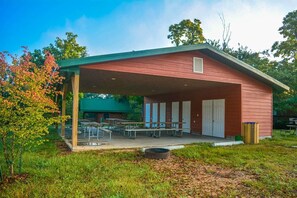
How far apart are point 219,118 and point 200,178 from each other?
684 cm

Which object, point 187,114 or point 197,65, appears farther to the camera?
point 187,114

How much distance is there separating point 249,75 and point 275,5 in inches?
220

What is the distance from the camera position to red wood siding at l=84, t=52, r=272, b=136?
23.7 ft

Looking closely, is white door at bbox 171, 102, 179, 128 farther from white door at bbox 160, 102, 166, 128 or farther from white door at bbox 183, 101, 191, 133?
white door at bbox 160, 102, 166, 128

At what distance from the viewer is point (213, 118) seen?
11.0m

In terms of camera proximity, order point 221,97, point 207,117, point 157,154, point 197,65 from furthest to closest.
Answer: point 207,117, point 221,97, point 197,65, point 157,154

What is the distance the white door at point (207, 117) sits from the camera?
11.2 m

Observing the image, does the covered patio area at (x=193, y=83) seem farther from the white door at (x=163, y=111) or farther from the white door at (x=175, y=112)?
the white door at (x=163, y=111)

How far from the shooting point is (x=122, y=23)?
47.7 ft

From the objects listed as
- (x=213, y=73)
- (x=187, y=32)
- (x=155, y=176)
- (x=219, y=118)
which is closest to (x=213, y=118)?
(x=219, y=118)

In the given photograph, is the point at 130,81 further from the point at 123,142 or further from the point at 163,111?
the point at 163,111

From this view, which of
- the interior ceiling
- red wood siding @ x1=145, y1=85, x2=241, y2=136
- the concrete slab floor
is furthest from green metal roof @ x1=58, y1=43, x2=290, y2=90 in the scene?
the concrete slab floor

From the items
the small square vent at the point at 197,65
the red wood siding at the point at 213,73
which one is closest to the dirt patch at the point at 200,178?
the red wood siding at the point at 213,73

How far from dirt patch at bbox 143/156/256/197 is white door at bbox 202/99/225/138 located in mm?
5444
